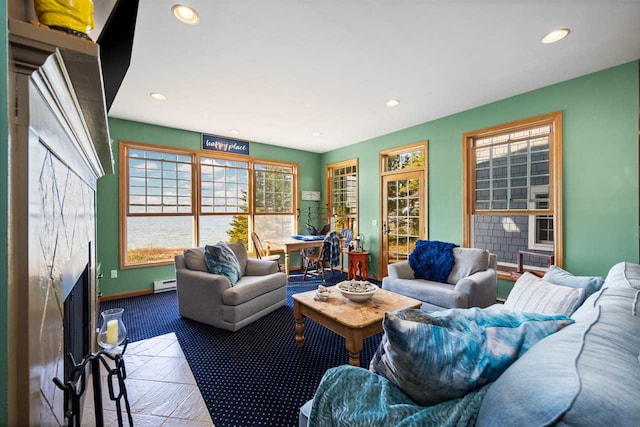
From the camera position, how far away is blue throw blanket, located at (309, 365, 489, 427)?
0.70 meters

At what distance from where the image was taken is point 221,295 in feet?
8.96

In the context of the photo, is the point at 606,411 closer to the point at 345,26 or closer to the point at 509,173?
the point at 345,26

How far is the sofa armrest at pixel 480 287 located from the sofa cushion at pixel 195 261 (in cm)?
273

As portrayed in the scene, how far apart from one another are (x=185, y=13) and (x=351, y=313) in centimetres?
247

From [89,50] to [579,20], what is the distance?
9.77 feet

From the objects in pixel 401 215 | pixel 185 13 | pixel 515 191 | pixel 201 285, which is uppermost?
pixel 185 13

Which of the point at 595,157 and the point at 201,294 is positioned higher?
the point at 595,157

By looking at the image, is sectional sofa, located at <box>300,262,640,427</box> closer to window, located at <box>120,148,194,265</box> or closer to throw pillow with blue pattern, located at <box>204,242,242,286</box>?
throw pillow with blue pattern, located at <box>204,242,242,286</box>

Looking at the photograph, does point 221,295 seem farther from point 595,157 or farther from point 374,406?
point 595,157

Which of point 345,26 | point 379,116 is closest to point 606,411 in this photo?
point 345,26

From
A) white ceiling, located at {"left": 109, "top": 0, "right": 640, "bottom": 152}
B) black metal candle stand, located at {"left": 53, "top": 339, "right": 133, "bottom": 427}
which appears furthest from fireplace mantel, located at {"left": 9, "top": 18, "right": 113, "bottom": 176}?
white ceiling, located at {"left": 109, "top": 0, "right": 640, "bottom": 152}

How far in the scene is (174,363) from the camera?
2178 mm

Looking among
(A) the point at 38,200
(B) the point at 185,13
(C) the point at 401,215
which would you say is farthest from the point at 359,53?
(C) the point at 401,215

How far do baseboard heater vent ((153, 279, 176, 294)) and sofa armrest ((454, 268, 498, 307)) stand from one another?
4113mm
